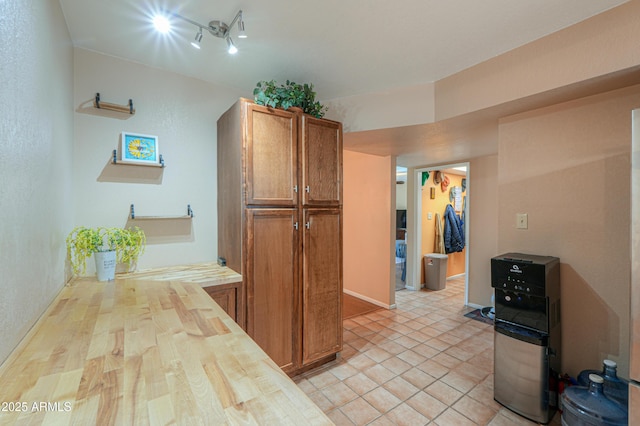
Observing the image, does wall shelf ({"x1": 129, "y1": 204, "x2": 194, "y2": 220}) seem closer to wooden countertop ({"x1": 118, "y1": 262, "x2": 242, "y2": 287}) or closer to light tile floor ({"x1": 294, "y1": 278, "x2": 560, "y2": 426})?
wooden countertop ({"x1": 118, "y1": 262, "x2": 242, "y2": 287})

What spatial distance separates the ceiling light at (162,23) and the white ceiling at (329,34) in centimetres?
5

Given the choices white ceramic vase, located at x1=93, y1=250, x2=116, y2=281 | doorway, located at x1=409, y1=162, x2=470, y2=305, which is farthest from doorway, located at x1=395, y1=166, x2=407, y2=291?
white ceramic vase, located at x1=93, y1=250, x2=116, y2=281

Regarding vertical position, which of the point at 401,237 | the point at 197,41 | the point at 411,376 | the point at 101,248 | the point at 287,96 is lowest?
the point at 411,376

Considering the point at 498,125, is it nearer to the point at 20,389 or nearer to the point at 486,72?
the point at 486,72

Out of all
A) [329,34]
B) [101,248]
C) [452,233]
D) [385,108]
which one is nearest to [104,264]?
[101,248]

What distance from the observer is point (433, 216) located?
5.23 meters

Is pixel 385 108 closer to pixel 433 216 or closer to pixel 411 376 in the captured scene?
pixel 411 376

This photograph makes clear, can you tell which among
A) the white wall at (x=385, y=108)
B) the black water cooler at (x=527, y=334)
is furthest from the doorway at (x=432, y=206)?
the black water cooler at (x=527, y=334)

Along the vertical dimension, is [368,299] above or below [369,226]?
below

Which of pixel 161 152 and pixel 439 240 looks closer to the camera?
pixel 161 152

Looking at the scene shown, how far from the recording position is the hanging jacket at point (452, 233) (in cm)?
527

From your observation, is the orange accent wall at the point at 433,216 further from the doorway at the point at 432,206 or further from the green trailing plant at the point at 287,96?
the green trailing plant at the point at 287,96

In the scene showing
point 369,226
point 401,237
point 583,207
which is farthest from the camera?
point 401,237

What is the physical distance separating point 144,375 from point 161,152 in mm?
1914
